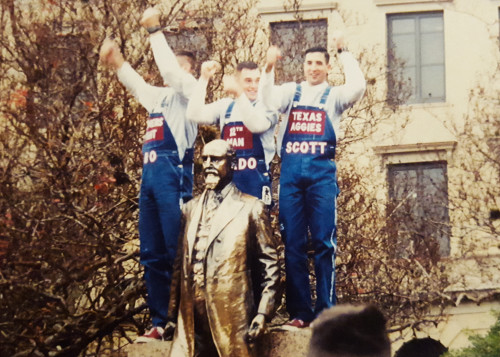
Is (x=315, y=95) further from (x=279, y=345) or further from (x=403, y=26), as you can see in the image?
(x=403, y=26)

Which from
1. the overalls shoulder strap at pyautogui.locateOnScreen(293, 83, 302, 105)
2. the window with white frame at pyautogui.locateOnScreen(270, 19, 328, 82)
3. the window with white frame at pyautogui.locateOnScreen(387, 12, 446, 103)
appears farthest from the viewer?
the window with white frame at pyautogui.locateOnScreen(387, 12, 446, 103)

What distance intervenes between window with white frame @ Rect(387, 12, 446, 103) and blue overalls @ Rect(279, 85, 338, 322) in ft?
55.8

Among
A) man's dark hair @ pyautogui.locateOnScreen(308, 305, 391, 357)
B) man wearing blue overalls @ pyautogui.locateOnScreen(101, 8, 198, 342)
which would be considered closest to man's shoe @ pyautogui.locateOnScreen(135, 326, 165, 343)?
man wearing blue overalls @ pyautogui.locateOnScreen(101, 8, 198, 342)

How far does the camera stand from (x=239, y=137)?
13.3 meters

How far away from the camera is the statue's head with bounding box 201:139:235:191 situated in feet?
41.6

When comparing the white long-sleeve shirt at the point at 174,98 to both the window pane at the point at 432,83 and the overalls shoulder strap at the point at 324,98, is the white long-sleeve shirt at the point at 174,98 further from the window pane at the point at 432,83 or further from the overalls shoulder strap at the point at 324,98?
the window pane at the point at 432,83

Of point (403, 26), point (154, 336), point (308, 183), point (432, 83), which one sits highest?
point (403, 26)

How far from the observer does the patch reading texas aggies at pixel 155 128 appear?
44.4 ft

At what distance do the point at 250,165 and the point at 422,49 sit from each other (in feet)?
59.7

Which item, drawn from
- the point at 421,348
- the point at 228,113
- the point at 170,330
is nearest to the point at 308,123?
the point at 228,113

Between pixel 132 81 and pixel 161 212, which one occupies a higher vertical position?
pixel 132 81

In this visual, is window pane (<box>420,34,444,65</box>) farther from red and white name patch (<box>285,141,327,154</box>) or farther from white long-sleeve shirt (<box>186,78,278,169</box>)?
red and white name patch (<box>285,141,327,154</box>)

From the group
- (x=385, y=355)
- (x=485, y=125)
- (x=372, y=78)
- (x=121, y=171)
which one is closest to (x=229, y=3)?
(x=372, y=78)

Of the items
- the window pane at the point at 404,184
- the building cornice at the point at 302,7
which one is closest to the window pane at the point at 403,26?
the building cornice at the point at 302,7
